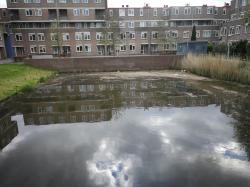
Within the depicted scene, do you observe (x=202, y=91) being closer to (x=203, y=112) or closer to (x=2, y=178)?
(x=203, y=112)

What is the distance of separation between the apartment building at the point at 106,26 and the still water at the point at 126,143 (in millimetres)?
34135

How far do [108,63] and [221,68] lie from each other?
14634mm

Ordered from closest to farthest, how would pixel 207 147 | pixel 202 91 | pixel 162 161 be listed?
pixel 162 161
pixel 207 147
pixel 202 91

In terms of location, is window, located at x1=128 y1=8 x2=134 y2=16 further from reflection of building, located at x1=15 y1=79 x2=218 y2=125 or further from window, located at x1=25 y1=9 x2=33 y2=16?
reflection of building, located at x1=15 y1=79 x2=218 y2=125

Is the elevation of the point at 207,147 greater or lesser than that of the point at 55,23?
lesser

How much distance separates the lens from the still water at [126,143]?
14.8 ft

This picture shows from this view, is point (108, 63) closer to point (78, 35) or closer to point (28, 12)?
point (78, 35)

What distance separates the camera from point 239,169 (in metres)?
4.76

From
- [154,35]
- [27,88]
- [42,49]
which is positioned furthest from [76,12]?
[27,88]

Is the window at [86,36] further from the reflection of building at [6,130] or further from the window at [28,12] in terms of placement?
the reflection of building at [6,130]

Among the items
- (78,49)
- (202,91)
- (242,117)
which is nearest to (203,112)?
(242,117)

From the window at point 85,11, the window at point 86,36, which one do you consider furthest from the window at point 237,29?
the window at point 85,11

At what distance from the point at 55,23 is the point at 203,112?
3627cm

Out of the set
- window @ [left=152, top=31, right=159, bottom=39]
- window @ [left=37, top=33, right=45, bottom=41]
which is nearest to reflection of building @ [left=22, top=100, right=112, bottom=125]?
window @ [left=37, top=33, right=45, bottom=41]
